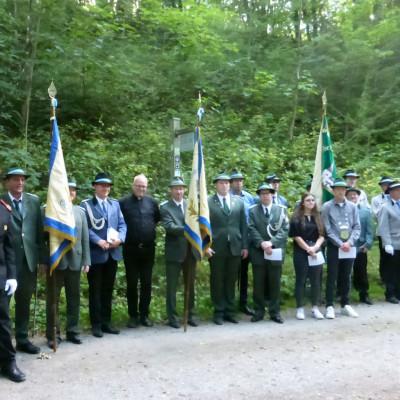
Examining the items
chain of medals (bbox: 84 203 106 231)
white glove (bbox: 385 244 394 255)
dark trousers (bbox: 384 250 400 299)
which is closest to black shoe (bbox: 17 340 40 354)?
chain of medals (bbox: 84 203 106 231)

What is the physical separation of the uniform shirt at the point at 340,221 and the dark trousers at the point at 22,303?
15.0ft

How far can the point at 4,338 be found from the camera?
4.46 metres

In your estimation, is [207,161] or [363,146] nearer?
[207,161]

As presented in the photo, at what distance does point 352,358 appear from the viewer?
5223 mm

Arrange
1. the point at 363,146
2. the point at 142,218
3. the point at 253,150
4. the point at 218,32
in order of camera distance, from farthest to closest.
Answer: the point at 218,32 → the point at 363,146 → the point at 253,150 → the point at 142,218

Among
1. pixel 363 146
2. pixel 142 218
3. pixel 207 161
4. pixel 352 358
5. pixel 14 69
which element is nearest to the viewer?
pixel 352 358

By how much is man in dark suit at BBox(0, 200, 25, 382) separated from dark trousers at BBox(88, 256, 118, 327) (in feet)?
4.72

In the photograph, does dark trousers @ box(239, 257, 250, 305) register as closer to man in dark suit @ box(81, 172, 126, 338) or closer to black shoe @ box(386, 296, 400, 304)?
man in dark suit @ box(81, 172, 126, 338)

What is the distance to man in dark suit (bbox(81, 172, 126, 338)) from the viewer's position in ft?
19.5

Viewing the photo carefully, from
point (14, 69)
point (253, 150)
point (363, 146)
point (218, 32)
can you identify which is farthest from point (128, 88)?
point (363, 146)

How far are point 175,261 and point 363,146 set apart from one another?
1167cm

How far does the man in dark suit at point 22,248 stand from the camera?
5254 mm

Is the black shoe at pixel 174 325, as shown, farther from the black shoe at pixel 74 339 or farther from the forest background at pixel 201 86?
the forest background at pixel 201 86

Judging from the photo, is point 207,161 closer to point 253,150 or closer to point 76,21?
point 253,150
